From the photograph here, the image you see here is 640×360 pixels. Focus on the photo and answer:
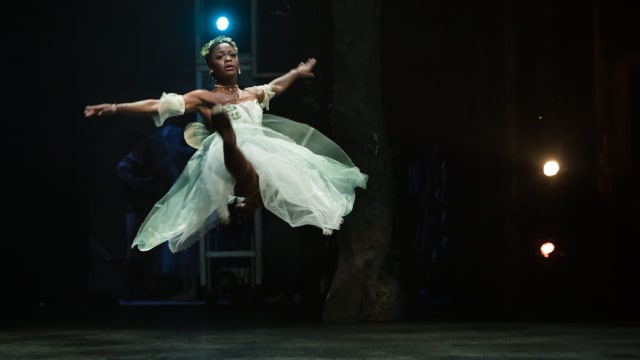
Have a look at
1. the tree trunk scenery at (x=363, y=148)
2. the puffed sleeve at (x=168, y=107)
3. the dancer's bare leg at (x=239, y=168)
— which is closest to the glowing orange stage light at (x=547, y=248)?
the tree trunk scenery at (x=363, y=148)

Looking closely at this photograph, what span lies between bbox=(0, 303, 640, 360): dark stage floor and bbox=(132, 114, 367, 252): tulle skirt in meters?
1.05

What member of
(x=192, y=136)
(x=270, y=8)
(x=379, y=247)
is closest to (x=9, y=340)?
(x=192, y=136)

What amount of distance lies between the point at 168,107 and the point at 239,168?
520 millimetres

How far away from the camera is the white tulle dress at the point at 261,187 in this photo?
6672 mm

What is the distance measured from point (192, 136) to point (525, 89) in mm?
5220

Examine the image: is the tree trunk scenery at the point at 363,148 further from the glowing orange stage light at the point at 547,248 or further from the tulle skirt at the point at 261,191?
the tulle skirt at the point at 261,191

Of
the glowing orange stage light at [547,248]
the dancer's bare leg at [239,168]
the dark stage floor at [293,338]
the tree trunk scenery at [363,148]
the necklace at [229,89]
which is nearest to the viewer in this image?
the dancer's bare leg at [239,168]

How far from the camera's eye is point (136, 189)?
1296cm

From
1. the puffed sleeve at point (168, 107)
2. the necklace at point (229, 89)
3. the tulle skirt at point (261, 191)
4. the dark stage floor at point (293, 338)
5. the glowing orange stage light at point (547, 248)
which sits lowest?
the dark stage floor at point (293, 338)

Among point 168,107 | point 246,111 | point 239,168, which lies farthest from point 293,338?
point 168,107

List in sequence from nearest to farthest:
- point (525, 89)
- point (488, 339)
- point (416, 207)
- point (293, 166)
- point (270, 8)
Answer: point (293, 166), point (488, 339), point (525, 89), point (270, 8), point (416, 207)

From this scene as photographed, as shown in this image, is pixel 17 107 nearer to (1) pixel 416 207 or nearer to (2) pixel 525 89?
(1) pixel 416 207

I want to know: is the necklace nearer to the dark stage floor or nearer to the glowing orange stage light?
the dark stage floor

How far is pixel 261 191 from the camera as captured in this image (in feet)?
22.2
